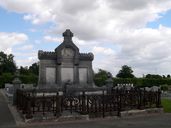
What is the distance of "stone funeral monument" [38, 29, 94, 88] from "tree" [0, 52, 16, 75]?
2636 inches

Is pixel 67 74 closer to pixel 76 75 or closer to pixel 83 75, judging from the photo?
pixel 76 75

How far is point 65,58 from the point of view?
81.6 ft

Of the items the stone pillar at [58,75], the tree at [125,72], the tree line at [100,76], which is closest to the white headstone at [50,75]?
the stone pillar at [58,75]

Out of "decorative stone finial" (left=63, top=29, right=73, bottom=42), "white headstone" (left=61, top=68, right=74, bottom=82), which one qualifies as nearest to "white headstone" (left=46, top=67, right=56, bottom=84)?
"white headstone" (left=61, top=68, right=74, bottom=82)

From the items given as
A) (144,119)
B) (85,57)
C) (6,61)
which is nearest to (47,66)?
(85,57)

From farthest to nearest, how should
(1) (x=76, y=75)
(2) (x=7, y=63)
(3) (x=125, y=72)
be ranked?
(2) (x=7, y=63) → (3) (x=125, y=72) → (1) (x=76, y=75)

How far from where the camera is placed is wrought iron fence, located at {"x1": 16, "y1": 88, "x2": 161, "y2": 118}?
45.4 feet

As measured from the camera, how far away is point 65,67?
24.9 m

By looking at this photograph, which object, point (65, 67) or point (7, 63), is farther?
point (7, 63)

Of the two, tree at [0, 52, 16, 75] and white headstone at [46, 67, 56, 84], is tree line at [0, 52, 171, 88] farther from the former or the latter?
white headstone at [46, 67, 56, 84]

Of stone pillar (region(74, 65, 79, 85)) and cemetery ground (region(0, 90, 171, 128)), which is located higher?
stone pillar (region(74, 65, 79, 85))

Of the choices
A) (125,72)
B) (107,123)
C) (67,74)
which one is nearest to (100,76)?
(125,72)

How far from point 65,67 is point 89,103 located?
1034 centimetres

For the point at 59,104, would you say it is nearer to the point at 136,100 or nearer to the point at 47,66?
the point at 136,100
